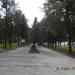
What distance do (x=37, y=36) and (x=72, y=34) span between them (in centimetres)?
10104

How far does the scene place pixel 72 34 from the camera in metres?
49.9

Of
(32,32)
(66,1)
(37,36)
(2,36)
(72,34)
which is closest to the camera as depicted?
(66,1)

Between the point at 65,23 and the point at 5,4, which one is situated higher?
the point at 5,4

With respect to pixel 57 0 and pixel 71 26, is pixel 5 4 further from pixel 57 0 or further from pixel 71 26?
pixel 71 26

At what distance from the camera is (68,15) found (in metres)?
48.3

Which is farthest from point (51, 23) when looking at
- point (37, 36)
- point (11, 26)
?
point (37, 36)

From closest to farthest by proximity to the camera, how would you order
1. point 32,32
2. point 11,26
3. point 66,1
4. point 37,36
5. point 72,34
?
point 66,1, point 72,34, point 11,26, point 37,36, point 32,32

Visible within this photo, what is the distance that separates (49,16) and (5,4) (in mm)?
26903

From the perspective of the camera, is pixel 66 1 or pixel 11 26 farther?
pixel 11 26

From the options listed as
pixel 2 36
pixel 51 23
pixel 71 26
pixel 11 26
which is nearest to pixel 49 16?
pixel 51 23

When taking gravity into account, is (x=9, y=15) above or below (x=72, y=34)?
above

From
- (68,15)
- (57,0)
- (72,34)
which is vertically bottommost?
(72,34)

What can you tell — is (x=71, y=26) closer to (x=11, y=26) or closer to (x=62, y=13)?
(x=62, y=13)

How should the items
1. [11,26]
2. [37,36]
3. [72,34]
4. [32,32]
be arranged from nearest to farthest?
[72,34]
[11,26]
[37,36]
[32,32]
